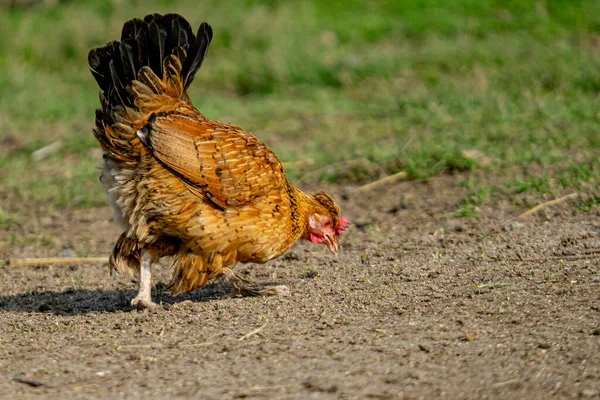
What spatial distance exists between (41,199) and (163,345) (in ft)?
13.0

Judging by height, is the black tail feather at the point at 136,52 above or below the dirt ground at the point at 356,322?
above

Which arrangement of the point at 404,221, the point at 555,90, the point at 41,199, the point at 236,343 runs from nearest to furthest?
the point at 236,343 < the point at 404,221 < the point at 41,199 < the point at 555,90

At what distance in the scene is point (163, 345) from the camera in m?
4.24

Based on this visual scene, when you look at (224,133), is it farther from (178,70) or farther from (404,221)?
(404,221)

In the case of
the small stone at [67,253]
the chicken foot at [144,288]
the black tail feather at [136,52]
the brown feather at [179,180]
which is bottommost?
the small stone at [67,253]

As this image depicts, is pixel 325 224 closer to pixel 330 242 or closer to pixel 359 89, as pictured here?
pixel 330 242

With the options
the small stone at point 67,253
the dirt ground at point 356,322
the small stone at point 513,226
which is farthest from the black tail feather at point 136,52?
the small stone at point 513,226

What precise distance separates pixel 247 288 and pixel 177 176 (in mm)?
828

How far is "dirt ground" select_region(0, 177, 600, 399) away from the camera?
3645 mm

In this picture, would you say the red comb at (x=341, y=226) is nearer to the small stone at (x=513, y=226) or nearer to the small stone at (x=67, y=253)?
the small stone at (x=513, y=226)

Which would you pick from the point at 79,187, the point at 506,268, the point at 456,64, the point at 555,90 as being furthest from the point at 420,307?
the point at 456,64

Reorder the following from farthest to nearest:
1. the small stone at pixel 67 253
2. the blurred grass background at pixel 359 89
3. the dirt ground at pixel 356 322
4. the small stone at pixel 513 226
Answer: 1. the blurred grass background at pixel 359 89
2. the small stone at pixel 67 253
3. the small stone at pixel 513 226
4. the dirt ground at pixel 356 322

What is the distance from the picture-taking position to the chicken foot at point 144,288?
16.3 ft

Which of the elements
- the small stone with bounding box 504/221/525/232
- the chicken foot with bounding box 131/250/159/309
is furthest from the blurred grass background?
the chicken foot with bounding box 131/250/159/309
